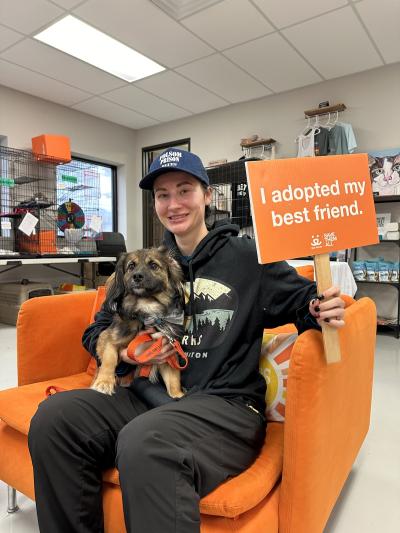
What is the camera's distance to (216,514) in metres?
0.88

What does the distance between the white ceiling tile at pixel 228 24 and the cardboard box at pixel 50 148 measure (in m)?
2.42

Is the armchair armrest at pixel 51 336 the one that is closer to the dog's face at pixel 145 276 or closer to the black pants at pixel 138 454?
the dog's face at pixel 145 276

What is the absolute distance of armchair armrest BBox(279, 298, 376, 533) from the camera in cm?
89

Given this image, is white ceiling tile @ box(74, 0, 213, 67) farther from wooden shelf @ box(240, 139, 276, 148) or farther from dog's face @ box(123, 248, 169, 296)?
dog's face @ box(123, 248, 169, 296)

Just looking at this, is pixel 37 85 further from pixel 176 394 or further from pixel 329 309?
pixel 329 309

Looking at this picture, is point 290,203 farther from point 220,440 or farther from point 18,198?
point 18,198

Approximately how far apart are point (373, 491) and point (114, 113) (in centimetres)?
605

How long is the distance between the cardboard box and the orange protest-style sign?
4.82 metres

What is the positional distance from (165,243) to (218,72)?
393cm

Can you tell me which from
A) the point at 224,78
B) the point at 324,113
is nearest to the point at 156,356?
the point at 224,78

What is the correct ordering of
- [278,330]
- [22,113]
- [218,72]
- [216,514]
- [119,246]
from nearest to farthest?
[216,514] < [278,330] < [218,72] < [22,113] < [119,246]

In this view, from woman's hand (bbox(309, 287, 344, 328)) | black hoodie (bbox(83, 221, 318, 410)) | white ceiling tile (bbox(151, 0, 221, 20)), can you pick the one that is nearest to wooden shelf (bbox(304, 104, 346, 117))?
white ceiling tile (bbox(151, 0, 221, 20))

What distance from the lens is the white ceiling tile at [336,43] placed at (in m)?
3.57

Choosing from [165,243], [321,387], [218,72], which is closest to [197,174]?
[165,243]
